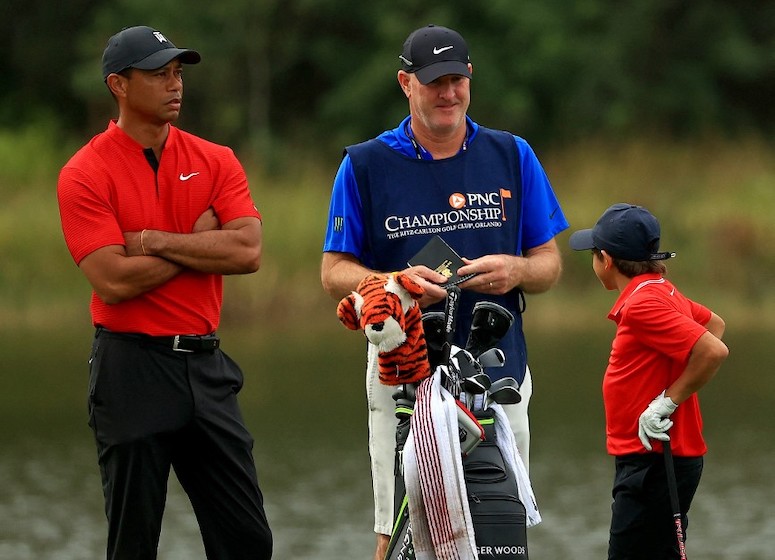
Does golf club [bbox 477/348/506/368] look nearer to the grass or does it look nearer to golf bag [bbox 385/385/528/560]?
golf bag [bbox 385/385/528/560]

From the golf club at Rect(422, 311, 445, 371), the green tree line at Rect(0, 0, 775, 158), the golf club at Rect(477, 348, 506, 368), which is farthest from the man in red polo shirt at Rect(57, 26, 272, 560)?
the green tree line at Rect(0, 0, 775, 158)

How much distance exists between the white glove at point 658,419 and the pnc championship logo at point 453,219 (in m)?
0.77

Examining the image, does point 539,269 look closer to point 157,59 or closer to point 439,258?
point 439,258

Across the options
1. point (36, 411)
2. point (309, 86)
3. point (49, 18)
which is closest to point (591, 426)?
point (36, 411)

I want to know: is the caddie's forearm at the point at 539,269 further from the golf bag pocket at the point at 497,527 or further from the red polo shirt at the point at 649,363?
the golf bag pocket at the point at 497,527

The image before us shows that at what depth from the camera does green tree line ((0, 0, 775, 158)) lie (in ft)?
87.9

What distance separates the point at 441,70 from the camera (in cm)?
554

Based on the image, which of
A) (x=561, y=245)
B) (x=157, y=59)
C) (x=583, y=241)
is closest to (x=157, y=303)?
(x=157, y=59)

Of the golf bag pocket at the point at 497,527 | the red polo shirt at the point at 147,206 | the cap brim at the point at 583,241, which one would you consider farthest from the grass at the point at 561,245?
the golf bag pocket at the point at 497,527

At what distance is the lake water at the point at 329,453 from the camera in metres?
9.05

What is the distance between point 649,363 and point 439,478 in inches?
40.3

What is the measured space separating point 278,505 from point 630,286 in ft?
15.7

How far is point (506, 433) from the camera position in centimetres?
523

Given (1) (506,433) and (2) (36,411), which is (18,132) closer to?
(2) (36,411)
